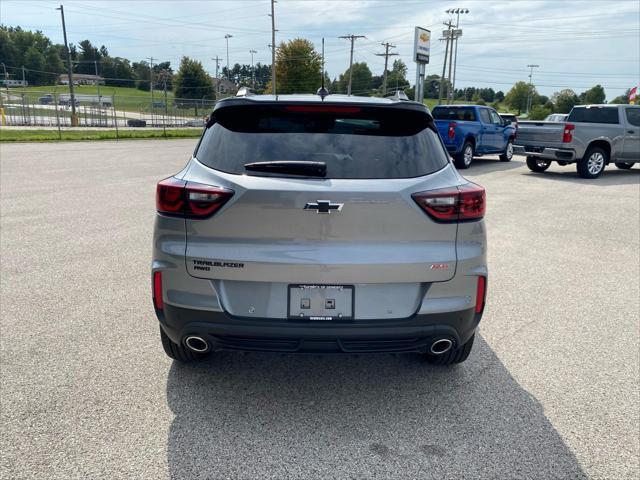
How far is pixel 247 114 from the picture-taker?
3062 millimetres

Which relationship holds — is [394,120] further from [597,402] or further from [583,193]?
[583,193]

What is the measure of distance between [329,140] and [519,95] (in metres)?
123

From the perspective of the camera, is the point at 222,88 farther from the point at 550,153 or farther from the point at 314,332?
the point at 314,332

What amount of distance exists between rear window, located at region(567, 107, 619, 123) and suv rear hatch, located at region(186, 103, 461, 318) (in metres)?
14.7

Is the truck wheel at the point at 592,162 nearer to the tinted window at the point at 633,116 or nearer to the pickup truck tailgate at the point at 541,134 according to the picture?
the pickup truck tailgate at the point at 541,134

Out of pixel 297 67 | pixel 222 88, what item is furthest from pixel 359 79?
pixel 297 67

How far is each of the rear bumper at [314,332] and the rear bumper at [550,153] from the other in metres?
13.6

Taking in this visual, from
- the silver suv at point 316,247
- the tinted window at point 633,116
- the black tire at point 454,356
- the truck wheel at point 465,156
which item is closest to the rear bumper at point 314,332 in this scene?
the silver suv at point 316,247

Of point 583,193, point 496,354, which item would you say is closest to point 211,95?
point 583,193

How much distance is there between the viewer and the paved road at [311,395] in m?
2.63

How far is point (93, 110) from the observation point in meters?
46.5

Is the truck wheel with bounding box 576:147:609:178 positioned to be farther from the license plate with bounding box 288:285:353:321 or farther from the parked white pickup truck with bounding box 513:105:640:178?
the license plate with bounding box 288:285:353:321

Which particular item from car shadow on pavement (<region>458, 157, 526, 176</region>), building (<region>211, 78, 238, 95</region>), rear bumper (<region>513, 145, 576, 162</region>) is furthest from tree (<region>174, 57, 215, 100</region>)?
rear bumper (<region>513, 145, 576, 162</region>)

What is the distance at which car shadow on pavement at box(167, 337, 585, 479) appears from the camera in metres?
2.60
